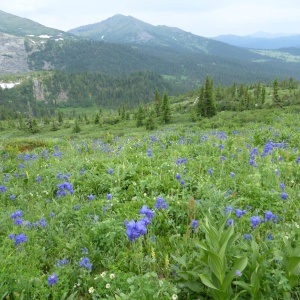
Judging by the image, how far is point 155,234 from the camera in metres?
4.69

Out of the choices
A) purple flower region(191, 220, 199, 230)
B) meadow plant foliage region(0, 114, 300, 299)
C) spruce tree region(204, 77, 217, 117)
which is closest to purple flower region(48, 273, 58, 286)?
meadow plant foliage region(0, 114, 300, 299)

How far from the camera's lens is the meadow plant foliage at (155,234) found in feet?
10.4

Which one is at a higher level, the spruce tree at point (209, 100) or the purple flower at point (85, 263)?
the purple flower at point (85, 263)

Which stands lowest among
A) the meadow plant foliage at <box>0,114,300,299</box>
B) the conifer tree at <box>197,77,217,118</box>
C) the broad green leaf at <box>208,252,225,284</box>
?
the conifer tree at <box>197,77,217,118</box>

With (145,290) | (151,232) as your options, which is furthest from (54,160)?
(145,290)

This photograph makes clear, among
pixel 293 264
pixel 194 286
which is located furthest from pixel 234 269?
A: pixel 293 264

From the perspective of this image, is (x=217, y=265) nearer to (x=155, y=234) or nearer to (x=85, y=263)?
(x=85, y=263)

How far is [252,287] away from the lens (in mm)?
2932

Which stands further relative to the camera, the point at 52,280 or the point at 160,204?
the point at 160,204

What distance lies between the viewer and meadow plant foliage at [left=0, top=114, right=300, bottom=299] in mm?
3164

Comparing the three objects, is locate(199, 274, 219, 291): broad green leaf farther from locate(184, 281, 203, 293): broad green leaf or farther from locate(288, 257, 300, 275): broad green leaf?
locate(288, 257, 300, 275): broad green leaf

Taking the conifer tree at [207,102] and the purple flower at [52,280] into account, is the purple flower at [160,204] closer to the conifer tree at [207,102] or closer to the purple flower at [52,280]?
the purple flower at [52,280]

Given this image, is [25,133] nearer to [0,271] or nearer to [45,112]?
[0,271]

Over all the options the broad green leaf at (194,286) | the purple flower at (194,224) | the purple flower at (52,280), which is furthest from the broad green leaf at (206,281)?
the purple flower at (52,280)
